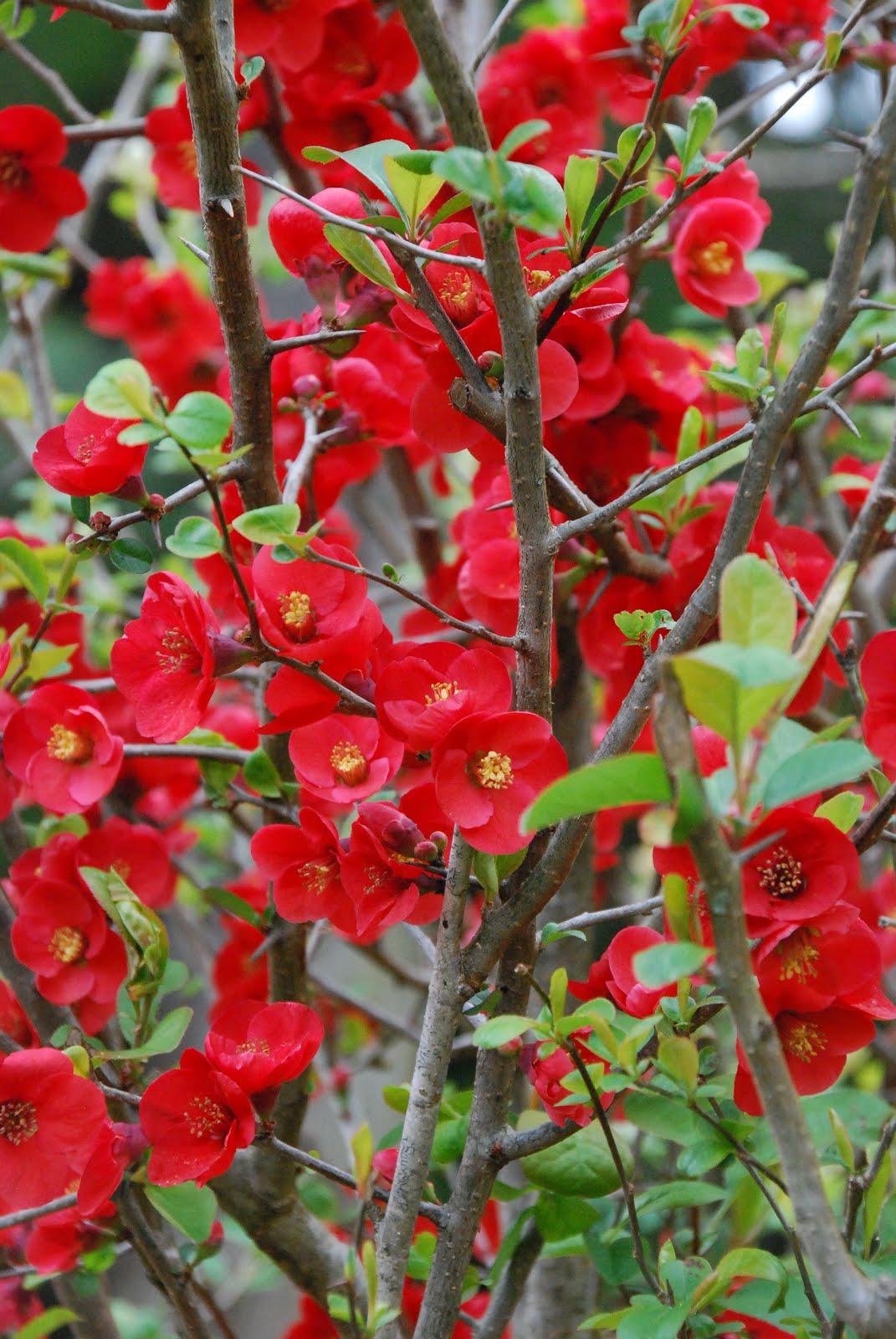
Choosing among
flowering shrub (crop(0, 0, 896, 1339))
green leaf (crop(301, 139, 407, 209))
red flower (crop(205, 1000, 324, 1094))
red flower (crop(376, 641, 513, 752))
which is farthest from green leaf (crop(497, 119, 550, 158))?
red flower (crop(205, 1000, 324, 1094))

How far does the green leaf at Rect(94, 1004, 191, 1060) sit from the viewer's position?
69 centimetres

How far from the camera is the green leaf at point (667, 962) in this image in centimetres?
40

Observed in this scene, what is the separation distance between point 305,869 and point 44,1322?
38 cm

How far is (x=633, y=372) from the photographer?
0.84 meters

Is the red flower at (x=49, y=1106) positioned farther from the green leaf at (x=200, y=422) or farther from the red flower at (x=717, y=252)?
the red flower at (x=717, y=252)

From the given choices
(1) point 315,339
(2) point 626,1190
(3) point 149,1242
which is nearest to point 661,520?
(1) point 315,339

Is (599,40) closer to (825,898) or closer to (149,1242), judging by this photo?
(825,898)

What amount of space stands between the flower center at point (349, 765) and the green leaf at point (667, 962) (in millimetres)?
229

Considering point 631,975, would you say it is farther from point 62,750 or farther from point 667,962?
point 62,750

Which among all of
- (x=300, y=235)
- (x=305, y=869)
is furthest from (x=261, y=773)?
(x=300, y=235)

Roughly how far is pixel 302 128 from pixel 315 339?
365 mm

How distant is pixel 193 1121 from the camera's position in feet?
2.06

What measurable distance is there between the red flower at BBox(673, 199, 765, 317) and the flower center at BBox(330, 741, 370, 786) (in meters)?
0.42

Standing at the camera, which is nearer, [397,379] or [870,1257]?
[870,1257]
